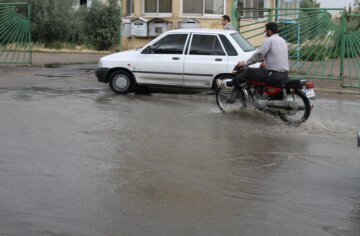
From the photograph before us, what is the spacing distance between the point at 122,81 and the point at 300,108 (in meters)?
4.88

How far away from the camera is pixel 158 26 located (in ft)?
79.5

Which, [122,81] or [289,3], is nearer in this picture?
[122,81]

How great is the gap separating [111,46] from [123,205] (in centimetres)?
2652

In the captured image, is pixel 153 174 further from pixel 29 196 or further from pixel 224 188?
pixel 29 196

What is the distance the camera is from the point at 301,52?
17.2 metres

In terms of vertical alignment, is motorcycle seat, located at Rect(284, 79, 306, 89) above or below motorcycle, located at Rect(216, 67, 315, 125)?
above

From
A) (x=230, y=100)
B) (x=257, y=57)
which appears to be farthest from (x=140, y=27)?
(x=257, y=57)

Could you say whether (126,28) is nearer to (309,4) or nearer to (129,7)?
(129,7)

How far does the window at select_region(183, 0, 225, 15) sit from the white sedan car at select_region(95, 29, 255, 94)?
433 inches

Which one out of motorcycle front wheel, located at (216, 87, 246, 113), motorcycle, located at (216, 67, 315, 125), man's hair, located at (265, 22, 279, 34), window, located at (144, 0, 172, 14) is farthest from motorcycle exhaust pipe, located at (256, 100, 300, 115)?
window, located at (144, 0, 172, 14)

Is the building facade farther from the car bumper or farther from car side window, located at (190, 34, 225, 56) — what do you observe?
car side window, located at (190, 34, 225, 56)

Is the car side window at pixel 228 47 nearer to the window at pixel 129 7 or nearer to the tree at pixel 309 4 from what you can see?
the window at pixel 129 7

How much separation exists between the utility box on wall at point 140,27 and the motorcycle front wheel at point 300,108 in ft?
46.7

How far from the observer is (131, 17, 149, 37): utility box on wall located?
2416 cm
